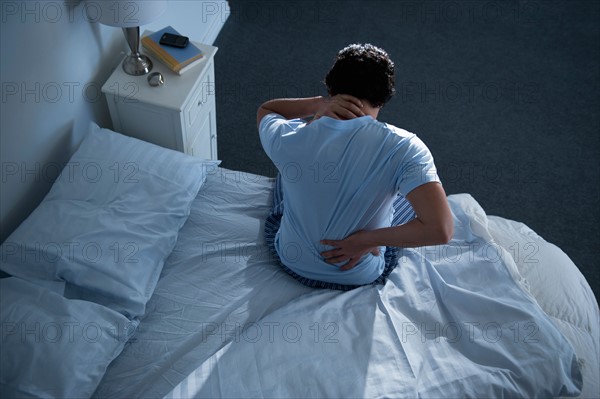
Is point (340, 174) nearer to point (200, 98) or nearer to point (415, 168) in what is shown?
point (415, 168)

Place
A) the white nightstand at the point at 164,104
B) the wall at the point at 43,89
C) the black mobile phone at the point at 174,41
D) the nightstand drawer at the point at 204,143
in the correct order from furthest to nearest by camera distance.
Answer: the nightstand drawer at the point at 204,143 < the black mobile phone at the point at 174,41 < the white nightstand at the point at 164,104 < the wall at the point at 43,89

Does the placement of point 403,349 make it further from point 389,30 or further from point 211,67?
point 389,30

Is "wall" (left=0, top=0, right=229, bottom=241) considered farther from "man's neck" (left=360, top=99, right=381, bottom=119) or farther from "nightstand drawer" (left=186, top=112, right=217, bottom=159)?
"man's neck" (left=360, top=99, right=381, bottom=119)

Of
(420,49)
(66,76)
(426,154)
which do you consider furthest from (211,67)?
(420,49)

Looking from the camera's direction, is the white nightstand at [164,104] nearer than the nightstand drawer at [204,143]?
Yes

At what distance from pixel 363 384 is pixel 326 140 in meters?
0.62

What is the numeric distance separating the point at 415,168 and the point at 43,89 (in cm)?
122

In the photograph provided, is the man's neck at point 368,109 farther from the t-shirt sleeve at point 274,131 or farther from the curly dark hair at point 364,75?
the t-shirt sleeve at point 274,131

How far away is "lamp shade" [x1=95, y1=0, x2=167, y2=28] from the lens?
169 cm

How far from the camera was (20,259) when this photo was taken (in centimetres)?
147

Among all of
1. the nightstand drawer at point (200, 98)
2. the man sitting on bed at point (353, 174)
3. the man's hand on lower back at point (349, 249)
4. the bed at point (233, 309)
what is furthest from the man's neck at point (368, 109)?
the nightstand drawer at point (200, 98)

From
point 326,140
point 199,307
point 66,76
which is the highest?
point 326,140

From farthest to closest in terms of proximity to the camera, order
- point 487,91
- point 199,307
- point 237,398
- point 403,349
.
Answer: point 487,91 → point 199,307 → point 403,349 → point 237,398

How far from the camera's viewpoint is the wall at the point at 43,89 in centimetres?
158
